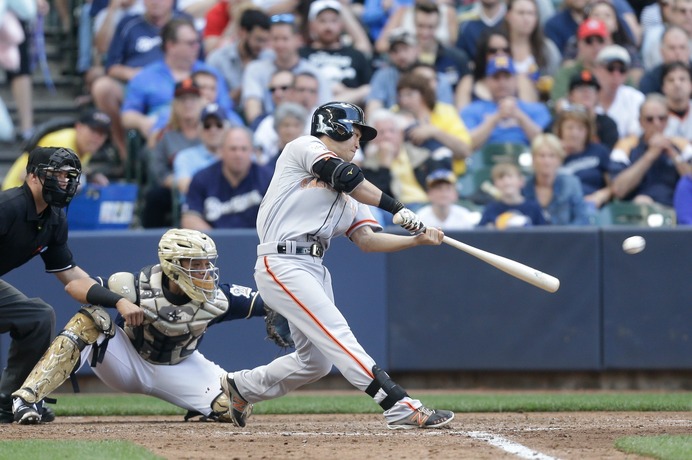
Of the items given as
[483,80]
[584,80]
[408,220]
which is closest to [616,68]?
[584,80]

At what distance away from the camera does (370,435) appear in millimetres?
6668

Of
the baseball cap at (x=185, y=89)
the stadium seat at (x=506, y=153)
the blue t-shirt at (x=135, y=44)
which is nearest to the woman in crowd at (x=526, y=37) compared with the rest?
the stadium seat at (x=506, y=153)

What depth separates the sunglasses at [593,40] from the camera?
12484 mm

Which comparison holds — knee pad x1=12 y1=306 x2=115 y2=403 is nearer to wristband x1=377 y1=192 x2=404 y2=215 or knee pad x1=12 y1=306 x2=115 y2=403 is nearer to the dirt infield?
the dirt infield

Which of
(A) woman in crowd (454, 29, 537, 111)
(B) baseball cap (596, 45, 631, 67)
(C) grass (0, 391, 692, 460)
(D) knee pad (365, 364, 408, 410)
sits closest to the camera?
(C) grass (0, 391, 692, 460)

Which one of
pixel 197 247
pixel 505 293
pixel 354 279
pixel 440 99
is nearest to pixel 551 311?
pixel 505 293

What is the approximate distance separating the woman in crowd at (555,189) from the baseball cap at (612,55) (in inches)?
71.0

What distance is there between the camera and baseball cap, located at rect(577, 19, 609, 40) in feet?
40.8

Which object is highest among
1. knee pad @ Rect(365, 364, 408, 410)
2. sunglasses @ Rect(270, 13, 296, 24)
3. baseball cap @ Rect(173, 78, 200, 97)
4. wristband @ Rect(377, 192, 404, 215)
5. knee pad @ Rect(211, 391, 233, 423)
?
sunglasses @ Rect(270, 13, 296, 24)

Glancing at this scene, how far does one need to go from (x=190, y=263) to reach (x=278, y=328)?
27.6 inches

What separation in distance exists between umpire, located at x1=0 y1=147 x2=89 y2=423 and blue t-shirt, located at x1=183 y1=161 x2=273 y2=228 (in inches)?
115

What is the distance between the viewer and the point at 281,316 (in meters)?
7.35

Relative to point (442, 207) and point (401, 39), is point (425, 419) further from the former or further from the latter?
point (401, 39)

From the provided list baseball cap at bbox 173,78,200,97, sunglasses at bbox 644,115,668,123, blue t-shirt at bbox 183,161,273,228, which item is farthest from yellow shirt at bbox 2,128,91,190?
sunglasses at bbox 644,115,668,123
